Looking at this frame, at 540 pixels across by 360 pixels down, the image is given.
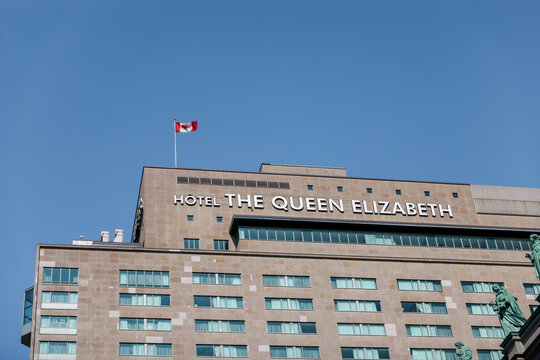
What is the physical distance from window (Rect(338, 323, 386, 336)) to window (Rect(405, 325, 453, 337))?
3.49m

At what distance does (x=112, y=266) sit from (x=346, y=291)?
28.4 metres

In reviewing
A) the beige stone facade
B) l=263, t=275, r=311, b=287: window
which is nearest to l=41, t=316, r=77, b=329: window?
the beige stone facade

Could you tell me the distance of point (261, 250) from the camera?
373ft

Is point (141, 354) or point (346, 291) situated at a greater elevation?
point (346, 291)

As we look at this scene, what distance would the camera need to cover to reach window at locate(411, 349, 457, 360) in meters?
108

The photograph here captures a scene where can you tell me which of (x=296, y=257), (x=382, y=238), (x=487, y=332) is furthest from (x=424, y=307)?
(x=296, y=257)

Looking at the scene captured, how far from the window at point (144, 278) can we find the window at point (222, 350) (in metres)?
9.00

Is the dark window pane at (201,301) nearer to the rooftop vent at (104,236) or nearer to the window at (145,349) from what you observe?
the window at (145,349)

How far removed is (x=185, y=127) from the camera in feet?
404

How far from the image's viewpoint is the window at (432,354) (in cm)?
10850

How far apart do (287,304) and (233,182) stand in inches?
787

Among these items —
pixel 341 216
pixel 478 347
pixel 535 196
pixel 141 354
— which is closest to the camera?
pixel 141 354

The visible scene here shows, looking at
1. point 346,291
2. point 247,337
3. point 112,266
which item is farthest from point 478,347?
point 112,266

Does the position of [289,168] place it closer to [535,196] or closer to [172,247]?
[172,247]
